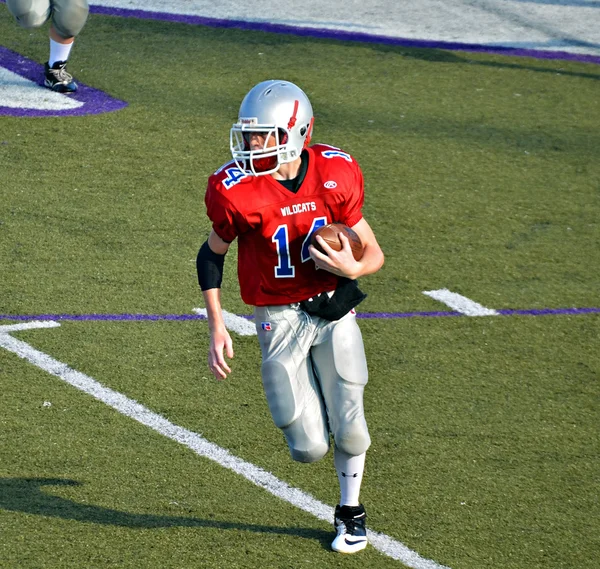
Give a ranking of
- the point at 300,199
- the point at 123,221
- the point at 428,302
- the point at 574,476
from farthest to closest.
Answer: the point at 123,221, the point at 428,302, the point at 574,476, the point at 300,199

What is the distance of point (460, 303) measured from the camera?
6434 mm

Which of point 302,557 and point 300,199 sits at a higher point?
point 300,199

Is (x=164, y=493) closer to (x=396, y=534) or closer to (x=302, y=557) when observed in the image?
(x=302, y=557)

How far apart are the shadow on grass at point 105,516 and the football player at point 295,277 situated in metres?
0.24

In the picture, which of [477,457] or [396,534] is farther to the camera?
[477,457]

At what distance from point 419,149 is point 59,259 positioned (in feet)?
11.1

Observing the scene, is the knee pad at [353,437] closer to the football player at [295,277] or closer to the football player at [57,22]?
the football player at [295,277]

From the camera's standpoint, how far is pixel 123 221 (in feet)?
23.5

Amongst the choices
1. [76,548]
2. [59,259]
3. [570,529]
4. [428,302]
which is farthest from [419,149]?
[76,548]

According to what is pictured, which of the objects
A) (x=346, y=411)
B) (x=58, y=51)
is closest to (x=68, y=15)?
(x=58, y=51)

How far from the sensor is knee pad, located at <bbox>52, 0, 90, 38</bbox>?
8.61m

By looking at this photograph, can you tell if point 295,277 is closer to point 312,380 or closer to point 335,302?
point 335,302

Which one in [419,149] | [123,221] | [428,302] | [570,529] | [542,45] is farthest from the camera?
[542,45]

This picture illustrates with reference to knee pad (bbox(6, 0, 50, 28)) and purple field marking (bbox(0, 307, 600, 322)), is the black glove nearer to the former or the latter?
purple field marking (bbox(0, 307, 600, 322))
